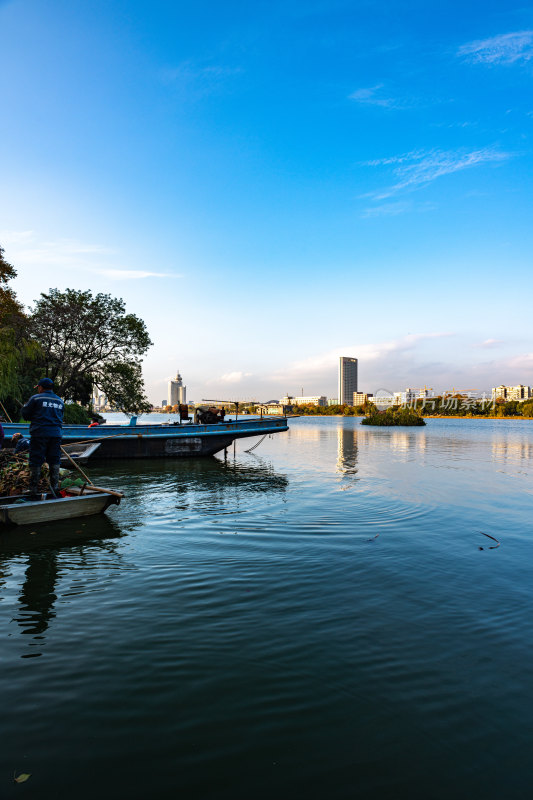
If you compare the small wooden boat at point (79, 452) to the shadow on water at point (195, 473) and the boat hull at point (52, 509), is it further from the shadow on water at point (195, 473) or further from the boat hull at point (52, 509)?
the boat hull at point (52, 509)

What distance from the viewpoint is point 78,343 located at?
3381 cm

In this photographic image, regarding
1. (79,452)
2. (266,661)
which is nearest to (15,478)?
(79,452)

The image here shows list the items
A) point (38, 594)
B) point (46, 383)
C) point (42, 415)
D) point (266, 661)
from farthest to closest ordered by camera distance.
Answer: point (46, 383), point (42, 415), point (38, 594), point (266, 661)

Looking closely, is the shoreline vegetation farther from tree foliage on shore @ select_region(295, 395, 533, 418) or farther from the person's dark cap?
the person's dark cap

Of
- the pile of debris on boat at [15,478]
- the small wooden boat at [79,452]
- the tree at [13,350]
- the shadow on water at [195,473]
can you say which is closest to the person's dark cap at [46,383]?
the pile of debris on boat at [15,478]

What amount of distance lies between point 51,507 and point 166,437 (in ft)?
47.9

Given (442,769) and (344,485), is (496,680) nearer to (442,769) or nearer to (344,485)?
(442,769)

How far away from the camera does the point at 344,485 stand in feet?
52.7

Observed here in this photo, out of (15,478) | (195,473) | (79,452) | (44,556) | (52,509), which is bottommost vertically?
(195,473)

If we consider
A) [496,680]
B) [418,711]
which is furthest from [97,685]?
[496,680]

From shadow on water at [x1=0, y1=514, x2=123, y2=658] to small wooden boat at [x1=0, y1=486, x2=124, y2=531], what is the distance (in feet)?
0.95

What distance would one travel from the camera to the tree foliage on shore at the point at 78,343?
101 ft

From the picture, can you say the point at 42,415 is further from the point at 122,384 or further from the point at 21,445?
the point at 122,384

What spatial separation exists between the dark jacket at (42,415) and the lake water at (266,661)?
2.24 m
